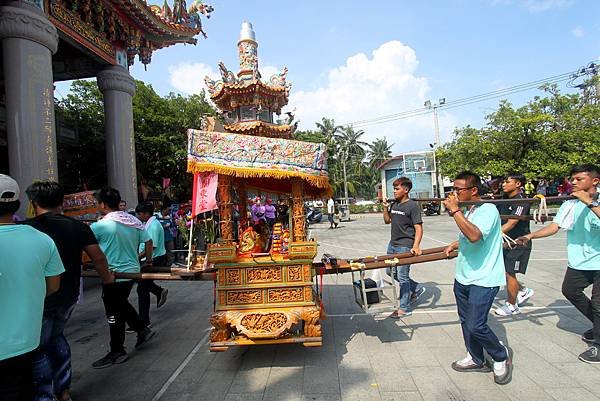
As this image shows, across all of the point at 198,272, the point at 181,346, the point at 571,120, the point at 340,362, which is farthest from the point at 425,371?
the point at 571,120

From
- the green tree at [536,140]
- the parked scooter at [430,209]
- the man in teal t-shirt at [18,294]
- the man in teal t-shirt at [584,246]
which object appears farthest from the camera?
the parked scooter at [430,209]

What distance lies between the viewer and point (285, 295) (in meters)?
3.53

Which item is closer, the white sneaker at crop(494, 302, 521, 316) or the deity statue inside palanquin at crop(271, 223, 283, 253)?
the deity statue inside palanquin at crop(271, 223, 283, 253)

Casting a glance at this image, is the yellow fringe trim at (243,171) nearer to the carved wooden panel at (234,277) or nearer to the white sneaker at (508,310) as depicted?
the carved wooden panel at (234,277)

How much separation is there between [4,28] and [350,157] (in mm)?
37736

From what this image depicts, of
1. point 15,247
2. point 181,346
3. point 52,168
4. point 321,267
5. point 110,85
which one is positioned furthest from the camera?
point 110,85

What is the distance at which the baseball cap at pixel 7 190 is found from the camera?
1957 mm

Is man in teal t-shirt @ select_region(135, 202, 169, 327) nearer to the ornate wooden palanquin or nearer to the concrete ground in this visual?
the concrete ground

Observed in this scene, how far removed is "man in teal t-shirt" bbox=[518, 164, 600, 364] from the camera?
3119 millimetres

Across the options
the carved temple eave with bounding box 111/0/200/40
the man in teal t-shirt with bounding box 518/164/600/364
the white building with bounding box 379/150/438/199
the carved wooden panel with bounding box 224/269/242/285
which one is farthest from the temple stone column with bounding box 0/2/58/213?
the white building with bounding box 379/150/438/199

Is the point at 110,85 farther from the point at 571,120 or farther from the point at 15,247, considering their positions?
the point at 571,120

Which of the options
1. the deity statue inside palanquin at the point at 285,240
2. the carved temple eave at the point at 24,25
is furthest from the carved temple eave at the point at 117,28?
the deity statue inside palanquin at the point at 285,240

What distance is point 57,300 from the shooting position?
2.66 m

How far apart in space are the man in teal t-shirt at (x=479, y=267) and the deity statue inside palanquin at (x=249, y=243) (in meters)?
2.13
